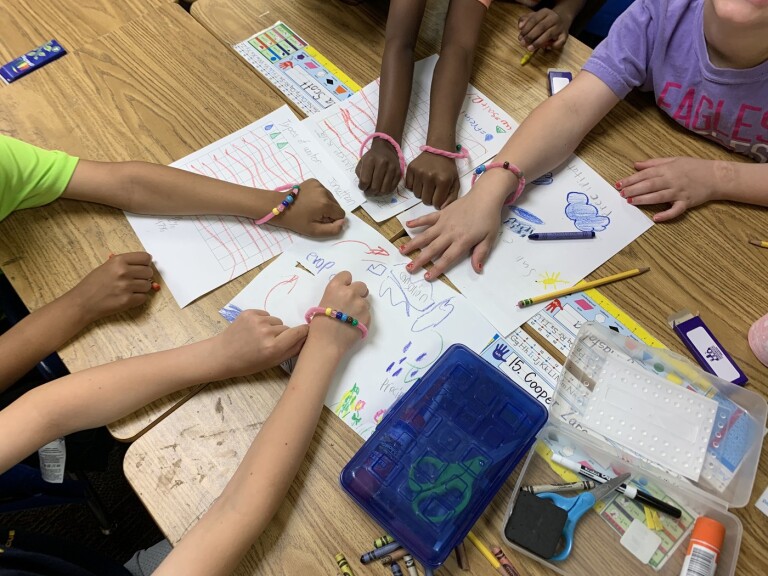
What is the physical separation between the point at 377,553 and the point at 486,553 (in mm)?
121

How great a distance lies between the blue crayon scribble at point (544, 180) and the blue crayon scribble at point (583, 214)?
0.04 metres

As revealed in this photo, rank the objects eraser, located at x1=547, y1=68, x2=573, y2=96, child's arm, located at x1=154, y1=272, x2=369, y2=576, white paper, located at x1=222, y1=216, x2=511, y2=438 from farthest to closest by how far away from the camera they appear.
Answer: eraser, located at x1=547, y1=68, x2=573, y2=96
white paper, located at x1=222, y1=216, x2=511, y2=438
child's arm, located at x1=154, y1=272, x2=369, y2=576

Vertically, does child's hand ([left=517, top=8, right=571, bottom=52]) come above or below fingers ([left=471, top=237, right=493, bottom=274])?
above

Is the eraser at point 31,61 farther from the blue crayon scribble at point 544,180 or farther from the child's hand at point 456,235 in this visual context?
the blue crayon scribble at point 544,180

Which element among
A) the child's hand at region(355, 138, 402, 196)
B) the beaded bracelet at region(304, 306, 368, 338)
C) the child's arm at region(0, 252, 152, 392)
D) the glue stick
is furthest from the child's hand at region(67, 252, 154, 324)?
the glue stick

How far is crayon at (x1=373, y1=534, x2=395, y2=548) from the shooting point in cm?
60

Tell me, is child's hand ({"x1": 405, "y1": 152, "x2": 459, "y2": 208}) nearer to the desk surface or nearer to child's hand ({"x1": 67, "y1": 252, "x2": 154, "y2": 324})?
the desk surface

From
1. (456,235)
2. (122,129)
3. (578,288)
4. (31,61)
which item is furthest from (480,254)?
(31,61)

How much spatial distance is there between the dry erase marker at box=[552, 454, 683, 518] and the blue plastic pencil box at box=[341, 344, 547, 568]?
0.06 metres

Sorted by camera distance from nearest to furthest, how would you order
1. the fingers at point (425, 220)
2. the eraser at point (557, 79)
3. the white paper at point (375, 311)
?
the white paper at point (375, 311)
the fingers at point (425, 220)
the eraser at point (557, 79)

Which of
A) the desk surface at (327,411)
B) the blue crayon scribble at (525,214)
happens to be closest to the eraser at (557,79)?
the desk surface at (327,411)

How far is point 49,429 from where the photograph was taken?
63cm

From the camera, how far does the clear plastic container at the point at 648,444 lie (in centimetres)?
59

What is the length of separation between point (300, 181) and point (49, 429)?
469mm
